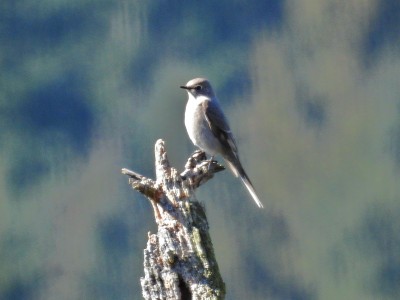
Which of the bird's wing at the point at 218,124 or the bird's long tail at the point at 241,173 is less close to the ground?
the bird's wing at the point at 218,124

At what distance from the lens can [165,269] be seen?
192 inches

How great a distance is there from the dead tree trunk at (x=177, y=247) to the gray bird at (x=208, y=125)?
85.5 inches

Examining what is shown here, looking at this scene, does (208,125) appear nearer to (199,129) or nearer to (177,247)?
(199,129)

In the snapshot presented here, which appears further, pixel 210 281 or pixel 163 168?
pixel 163 168

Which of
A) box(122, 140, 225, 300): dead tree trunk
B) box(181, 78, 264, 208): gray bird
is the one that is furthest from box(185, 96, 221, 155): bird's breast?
box(122, 140, 225, 300): dead tree trunk

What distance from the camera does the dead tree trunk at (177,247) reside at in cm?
485

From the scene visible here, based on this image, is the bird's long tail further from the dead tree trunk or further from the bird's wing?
the dead tree trunk

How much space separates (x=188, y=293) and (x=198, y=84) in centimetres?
299

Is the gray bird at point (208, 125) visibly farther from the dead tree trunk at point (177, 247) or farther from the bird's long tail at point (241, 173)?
the dead tree trunk at point (177, 247)

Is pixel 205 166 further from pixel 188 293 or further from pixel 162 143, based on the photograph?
pixel 188 293

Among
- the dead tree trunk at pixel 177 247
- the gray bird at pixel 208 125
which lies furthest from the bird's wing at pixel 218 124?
the dead tree trunk at pixel 177 247

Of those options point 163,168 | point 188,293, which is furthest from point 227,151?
point 188,293

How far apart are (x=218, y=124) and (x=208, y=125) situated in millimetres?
87

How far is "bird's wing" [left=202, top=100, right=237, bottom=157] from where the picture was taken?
754 cm
